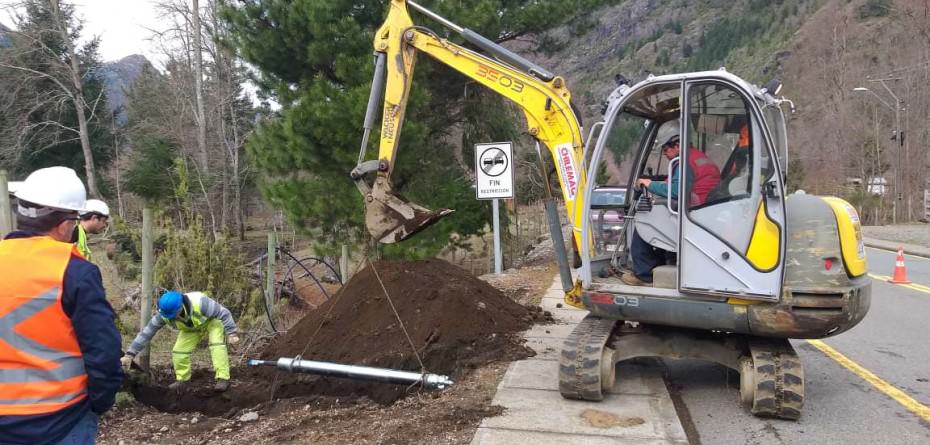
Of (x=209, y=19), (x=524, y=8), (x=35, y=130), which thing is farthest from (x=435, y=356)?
(x=35, y=130)

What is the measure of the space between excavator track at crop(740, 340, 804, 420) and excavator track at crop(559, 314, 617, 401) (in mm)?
1089

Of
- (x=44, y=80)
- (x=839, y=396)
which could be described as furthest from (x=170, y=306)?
(x=44, y=80)

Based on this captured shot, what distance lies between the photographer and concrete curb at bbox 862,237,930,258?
59.6 feet

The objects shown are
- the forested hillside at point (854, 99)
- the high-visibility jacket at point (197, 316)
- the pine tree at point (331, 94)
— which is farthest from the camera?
the forested hillside at point (854, 99)

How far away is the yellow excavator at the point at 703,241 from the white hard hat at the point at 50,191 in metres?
3.33

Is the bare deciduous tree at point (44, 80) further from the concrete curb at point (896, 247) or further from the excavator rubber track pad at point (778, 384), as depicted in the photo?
the concrete curb at point (896, 247)

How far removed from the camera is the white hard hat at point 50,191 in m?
2.59

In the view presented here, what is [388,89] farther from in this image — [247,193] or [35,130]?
[247,193]

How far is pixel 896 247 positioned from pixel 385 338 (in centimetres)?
2030

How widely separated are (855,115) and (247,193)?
3818cm

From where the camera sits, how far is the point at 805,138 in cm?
4534

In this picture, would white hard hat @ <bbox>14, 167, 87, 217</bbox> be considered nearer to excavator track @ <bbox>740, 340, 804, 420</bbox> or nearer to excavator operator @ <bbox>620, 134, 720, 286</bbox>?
excavator operator @ <bbox>620, 134, 720, 286</bbox>

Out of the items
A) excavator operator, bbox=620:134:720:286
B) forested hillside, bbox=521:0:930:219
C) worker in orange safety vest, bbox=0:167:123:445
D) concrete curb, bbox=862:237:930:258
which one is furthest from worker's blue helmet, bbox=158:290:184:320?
concrete curb, bbox=862:237:930:258

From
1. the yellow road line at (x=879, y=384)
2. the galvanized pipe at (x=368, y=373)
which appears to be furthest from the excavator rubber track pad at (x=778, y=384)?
the galvanized pipe at (x=368, y=373)
